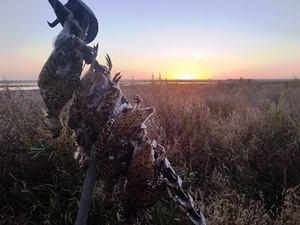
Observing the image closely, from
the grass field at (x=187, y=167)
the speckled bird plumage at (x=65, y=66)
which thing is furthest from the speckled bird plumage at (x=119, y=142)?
the grass field at (x=187, y=167)

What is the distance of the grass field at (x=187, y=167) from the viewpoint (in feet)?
15.5

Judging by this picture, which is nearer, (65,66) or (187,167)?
(65,66)

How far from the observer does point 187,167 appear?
587cm

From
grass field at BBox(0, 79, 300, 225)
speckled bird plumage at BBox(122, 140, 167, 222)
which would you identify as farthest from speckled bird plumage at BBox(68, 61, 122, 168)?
grass field at BBox(0, 79, 300, 225)

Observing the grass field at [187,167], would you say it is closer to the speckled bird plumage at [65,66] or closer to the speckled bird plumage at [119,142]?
the speckled bird plumage at [119,142]

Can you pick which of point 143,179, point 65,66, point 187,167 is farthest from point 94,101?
point 187,167

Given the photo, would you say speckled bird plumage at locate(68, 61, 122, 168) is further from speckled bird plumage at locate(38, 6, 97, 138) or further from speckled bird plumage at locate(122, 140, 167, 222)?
speckled bird plumage at locate(122, 140, 167, 222)

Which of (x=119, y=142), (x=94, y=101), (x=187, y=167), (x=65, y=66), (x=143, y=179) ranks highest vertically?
(x=65, y=66)

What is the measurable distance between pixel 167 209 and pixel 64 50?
3.23 meters

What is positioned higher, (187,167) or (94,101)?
(94,101)

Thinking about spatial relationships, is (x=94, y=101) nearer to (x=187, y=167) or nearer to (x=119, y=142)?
(x=119, y=142)

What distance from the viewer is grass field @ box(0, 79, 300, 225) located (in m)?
4.73

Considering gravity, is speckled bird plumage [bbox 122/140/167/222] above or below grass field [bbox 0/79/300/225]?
above

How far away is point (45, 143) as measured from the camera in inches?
218
